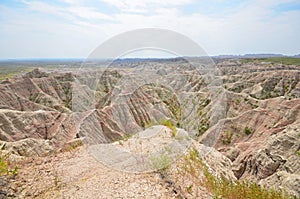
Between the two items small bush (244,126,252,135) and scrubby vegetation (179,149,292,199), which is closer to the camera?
scrubby vegetation (179,149,292,199)

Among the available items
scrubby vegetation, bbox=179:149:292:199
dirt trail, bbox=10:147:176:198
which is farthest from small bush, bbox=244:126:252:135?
dirt trail, bbox=10:147:176:198

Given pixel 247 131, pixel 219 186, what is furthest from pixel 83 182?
pixel 247 131

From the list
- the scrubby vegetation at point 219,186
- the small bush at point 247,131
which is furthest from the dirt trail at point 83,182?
the small bush at point 247,131

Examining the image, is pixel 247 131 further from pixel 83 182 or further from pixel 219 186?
pixel 83 182

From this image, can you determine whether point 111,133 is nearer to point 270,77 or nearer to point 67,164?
point 67,164

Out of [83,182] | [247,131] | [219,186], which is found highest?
[83,182]

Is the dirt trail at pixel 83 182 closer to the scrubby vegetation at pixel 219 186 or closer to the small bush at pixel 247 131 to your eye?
the scrubby vegetation at pixel 219 186

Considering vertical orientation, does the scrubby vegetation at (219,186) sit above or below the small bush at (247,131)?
above

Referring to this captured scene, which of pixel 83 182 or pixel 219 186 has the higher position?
pixel 83 182

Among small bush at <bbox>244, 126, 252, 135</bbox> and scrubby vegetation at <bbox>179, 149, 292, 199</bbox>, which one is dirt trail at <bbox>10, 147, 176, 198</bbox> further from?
small bush at <bbox>244, 126, 252, 135</bbox>

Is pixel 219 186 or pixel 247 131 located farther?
pixel 247 131

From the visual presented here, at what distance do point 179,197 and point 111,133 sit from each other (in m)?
15.4

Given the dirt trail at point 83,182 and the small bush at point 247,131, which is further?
the small bush at point 247,131

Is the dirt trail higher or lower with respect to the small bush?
higher
